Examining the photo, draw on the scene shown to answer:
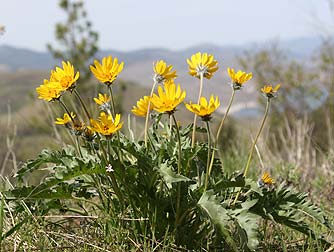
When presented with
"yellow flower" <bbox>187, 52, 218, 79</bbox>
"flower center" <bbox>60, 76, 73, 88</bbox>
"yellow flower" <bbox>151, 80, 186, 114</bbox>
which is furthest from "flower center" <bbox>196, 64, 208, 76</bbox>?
"flower center" <bbox>60, 76, 73, 88</bbox>

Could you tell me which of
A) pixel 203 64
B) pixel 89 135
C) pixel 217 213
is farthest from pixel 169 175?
pixel 203 64

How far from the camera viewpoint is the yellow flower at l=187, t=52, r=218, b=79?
1.91m

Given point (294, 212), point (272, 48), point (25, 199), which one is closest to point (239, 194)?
point (294, 212)

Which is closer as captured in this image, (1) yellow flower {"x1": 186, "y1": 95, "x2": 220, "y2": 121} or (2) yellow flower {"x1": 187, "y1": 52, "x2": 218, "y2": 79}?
(1) yellow flower {"x1": 186, "y1": 95, "x2": 220, "y2": 121}

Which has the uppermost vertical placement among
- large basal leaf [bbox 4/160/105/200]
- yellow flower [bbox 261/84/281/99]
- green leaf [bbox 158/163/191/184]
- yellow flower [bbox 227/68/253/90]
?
yellow flower [bbox 227/68/253/90]

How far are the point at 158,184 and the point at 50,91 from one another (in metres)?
0.51

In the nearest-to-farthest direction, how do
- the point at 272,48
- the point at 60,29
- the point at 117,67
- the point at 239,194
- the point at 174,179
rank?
the point at 174,179 < the point at 117,67 < the point at 239,194 < the point at 60,29 < the point at 272,48

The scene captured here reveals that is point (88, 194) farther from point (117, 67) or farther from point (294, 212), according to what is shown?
point (294, 212)

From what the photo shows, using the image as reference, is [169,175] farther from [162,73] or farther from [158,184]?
[162,73]

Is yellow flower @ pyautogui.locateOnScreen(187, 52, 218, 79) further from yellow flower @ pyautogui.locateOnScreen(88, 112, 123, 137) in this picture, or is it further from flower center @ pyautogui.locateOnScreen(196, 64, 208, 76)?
yellow flower @ pyautogui.locateOnScreen(88, 112, 123, 137)

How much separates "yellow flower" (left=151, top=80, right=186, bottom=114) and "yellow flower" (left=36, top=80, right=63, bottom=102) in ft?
1.07

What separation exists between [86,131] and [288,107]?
1527cm

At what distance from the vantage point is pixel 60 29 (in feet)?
51.9

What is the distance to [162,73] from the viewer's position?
1895 millimetres
